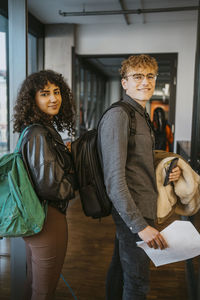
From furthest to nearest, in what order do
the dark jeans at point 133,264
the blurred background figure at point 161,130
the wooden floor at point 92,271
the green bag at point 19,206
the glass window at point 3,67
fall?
the blurred background figure at point 161,130
the wooden floor at point 92,271
the glass window at point 3,67
the dark jeans at point 133,264
the green bag at point 19,206

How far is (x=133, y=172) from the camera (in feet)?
4.32

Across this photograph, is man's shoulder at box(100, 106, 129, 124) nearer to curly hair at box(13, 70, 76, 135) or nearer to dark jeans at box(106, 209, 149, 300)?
curly hair at box(13, 70, 76, 135)

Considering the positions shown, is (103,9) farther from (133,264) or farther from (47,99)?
(133,264)

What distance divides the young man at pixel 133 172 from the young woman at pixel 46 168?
0.68 feet

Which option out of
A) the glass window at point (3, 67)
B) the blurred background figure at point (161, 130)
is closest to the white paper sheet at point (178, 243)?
the glass window at point (3, 67)

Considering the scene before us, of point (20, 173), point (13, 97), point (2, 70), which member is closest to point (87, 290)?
point (20, 173)

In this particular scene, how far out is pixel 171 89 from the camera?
534cm

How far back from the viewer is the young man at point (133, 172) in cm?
123

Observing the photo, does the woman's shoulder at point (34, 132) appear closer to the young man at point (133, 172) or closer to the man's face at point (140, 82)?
the young man at point (133, 172)

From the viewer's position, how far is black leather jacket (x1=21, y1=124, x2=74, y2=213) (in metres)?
1.25

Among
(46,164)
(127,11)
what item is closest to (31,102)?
(46,164)

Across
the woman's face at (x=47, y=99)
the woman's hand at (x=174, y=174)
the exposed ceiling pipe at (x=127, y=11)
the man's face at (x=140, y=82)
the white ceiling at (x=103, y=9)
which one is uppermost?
the white ceiling at (x=103, y=9)

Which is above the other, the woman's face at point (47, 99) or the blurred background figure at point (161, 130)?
the woman's face at point (47, 99)

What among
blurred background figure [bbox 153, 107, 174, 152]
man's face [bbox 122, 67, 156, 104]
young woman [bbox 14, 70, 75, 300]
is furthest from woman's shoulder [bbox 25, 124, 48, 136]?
blurred background figure [bbox 153, 107, 174, 152]
